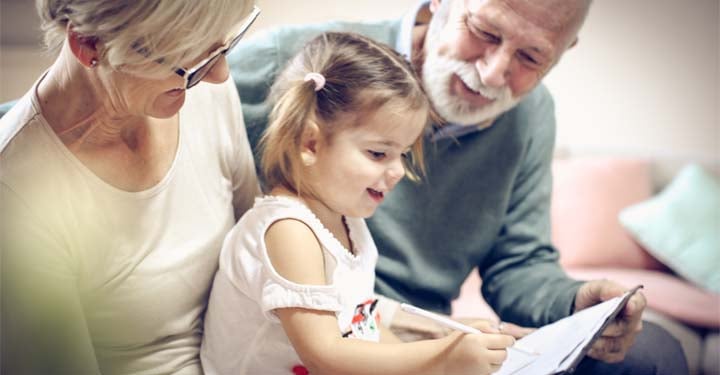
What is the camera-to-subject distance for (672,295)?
6.37ft

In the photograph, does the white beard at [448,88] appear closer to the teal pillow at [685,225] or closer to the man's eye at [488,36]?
the man's eye at [488,36]

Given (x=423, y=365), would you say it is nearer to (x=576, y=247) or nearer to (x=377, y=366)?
(x=377, y=366)

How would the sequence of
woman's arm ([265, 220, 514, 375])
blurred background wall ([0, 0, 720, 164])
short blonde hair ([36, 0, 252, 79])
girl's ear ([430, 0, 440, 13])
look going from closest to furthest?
1. short blonde hair ([36, 0, 252, 79])
2. woman's arm ([265, 220, 514, 375])
3. girl's ear ([430, 0, 440, 13])
4. blurred background wall ([0, 0, 720, 164])

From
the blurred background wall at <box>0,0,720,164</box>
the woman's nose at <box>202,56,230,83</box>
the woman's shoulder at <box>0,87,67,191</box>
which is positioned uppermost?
the woman's nose at <box>202,56,230,83</box>

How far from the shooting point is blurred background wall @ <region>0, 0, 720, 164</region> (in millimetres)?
1354

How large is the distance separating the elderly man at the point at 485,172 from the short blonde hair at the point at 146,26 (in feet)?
1.07

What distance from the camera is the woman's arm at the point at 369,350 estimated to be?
73 cm

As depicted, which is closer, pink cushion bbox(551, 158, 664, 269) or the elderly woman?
the elderly woman

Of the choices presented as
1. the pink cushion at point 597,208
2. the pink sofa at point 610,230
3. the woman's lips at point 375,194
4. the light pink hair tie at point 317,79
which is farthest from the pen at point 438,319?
the pink cushion at point 597,208

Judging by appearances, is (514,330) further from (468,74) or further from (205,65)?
(205,65)

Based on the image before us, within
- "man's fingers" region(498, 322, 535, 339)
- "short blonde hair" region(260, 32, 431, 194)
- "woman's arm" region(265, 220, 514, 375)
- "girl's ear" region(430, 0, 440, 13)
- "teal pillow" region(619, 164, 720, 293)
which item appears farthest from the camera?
"teal pillow" region(619, 164, 720, 293)

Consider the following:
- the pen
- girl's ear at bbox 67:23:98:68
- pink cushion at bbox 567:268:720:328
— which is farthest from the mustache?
pink cushion at bbox 567:268:720:328

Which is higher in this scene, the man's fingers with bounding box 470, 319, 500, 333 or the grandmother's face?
the grandmother's face

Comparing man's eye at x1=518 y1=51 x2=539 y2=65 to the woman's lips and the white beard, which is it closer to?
the white beard
